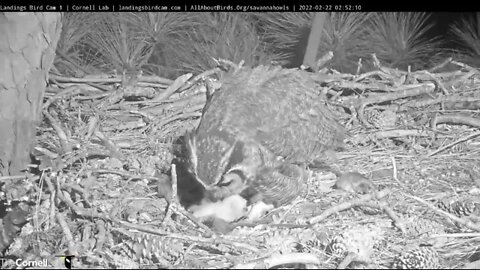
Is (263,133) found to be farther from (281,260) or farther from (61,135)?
(61,135)

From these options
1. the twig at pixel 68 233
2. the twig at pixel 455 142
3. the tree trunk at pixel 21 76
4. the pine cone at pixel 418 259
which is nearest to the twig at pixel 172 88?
the tree trunk at pixel 21 76

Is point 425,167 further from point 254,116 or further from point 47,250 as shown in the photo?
point 47,250

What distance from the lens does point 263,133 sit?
3164mm

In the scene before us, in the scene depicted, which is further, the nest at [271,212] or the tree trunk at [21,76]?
the tree trunk at [21,76]

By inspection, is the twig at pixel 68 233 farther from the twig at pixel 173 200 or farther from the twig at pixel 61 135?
the twig at pixel 61 135

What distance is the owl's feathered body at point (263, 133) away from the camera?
9.29ft

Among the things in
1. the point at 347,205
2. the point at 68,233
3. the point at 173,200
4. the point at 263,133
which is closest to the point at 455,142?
the point at 347,205

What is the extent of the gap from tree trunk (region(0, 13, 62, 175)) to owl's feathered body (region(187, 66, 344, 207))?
2.96 feet

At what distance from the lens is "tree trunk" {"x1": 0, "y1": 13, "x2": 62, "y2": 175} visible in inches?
117

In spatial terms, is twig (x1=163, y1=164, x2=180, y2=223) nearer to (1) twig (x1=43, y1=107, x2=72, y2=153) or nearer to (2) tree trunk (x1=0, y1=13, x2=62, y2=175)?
(1) twig (x1=43, y1=107, x2=72, y2=153)

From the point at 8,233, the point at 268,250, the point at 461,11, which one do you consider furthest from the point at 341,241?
the point at 461,11

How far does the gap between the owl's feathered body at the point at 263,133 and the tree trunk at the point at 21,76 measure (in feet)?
2.96

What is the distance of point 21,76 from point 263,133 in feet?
4.35

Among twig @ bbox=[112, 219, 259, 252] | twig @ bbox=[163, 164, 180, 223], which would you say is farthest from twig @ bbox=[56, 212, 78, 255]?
twig @ bbox=[163, 164, 180, 223]
